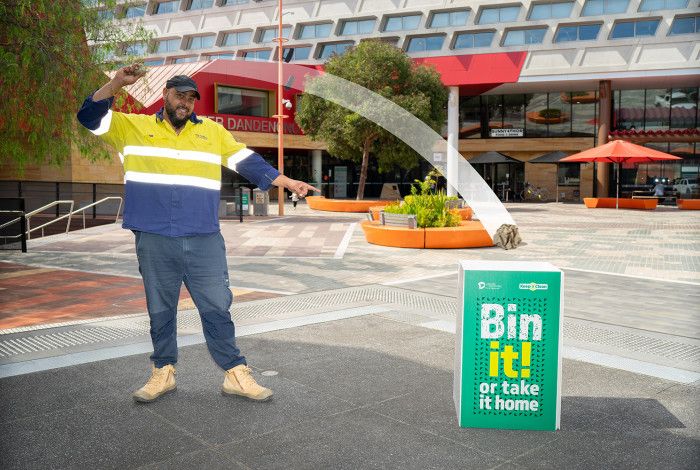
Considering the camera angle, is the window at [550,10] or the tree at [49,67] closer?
the tree at [49,67]

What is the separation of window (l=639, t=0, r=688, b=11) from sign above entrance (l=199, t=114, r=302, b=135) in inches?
802

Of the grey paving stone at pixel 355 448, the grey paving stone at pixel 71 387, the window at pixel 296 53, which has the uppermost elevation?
the window at pixel 296 53

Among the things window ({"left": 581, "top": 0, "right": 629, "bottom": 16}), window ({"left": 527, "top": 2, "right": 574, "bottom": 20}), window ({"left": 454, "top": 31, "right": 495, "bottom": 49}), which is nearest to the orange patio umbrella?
window ({"left": 581, "top": 0, "right": 629, "bottom": 16})

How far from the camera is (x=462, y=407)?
3.88 metres

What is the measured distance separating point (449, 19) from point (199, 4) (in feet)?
69.5

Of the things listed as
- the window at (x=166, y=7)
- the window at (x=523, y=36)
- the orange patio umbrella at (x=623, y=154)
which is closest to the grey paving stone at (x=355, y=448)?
the orange patio umbrella at (x=623, y=154)

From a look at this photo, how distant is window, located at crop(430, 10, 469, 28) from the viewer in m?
41.4

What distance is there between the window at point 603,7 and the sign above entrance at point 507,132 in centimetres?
755

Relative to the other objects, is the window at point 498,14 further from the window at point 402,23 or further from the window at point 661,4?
the window at point 661,4

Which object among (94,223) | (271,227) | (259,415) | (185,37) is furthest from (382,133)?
(185,37)

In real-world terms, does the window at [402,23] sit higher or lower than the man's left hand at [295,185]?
higher

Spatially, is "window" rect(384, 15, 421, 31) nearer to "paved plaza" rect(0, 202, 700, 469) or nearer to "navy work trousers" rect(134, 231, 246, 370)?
"paved plaza" rect(0, 202, 700, 469)

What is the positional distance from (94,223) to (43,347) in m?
15.7

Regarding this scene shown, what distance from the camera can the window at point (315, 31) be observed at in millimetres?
45344
